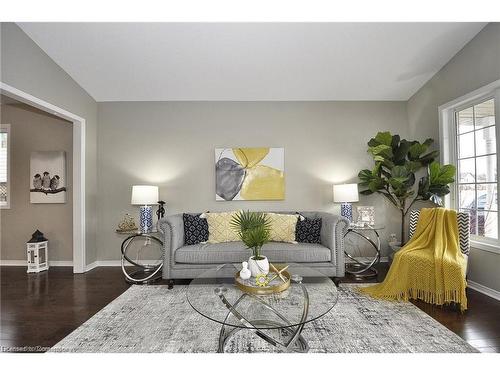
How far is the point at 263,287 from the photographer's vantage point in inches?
68.6

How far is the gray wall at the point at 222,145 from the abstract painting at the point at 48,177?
0.61 m

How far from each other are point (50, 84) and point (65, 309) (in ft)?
8.30

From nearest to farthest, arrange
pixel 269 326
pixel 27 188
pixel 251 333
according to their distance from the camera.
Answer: pixel 269 326
pixel 251 333
pixel 27 188

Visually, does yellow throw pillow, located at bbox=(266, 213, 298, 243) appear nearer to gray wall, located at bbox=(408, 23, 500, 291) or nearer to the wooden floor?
the wooden floor

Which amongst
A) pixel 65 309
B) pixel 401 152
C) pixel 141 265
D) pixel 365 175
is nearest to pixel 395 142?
pixel 401 152

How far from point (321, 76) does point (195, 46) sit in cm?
164

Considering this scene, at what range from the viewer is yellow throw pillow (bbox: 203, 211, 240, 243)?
3.14 metres

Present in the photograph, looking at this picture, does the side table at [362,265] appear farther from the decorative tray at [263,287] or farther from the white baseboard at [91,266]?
the white baseboard at [91,266]

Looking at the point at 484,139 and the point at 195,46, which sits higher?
the point at 195,46

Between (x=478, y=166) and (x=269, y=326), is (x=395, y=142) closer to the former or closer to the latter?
(x=478, y=166)
